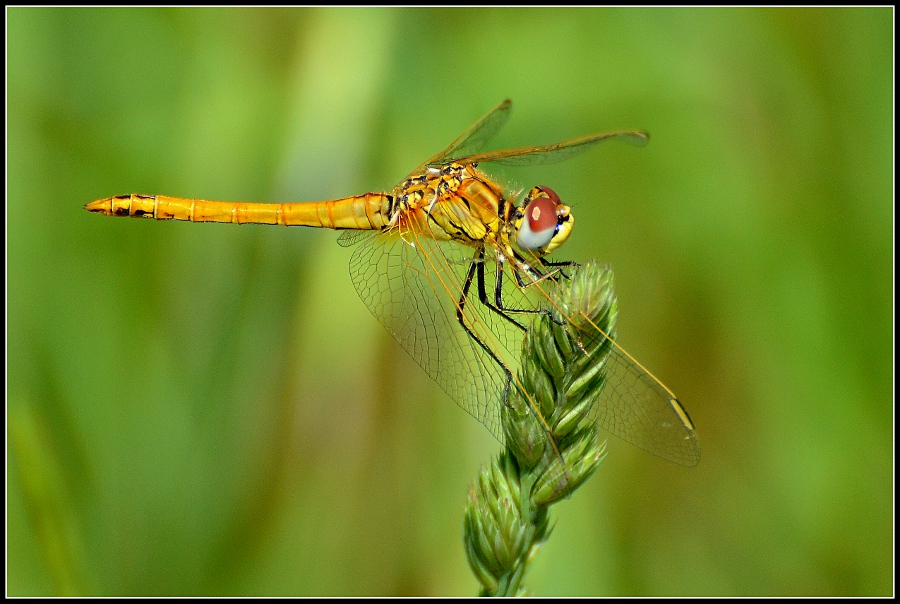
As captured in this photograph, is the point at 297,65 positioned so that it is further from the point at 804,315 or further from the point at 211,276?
the point at 804,315

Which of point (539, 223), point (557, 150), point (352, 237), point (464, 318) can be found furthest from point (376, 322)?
point (557, 150)

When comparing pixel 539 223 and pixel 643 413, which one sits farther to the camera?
pixel 539 223

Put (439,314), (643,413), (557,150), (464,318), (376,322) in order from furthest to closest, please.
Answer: (376,322)
(557,150)
(439,314)
(464,318)
(643,413)

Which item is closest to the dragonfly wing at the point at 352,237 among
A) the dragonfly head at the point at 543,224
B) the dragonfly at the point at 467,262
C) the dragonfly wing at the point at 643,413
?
the dragonfly at the point at 467,262

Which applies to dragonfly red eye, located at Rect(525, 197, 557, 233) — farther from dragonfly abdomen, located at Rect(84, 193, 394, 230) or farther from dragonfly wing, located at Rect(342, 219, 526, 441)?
dragonfly abdomen, located at Rect(84, 193, 394, 230)

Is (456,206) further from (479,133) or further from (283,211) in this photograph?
(283,211)

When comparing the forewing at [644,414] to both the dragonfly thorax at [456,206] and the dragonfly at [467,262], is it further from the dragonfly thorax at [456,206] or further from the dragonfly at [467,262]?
the dragonfly thorax at [456,206]
